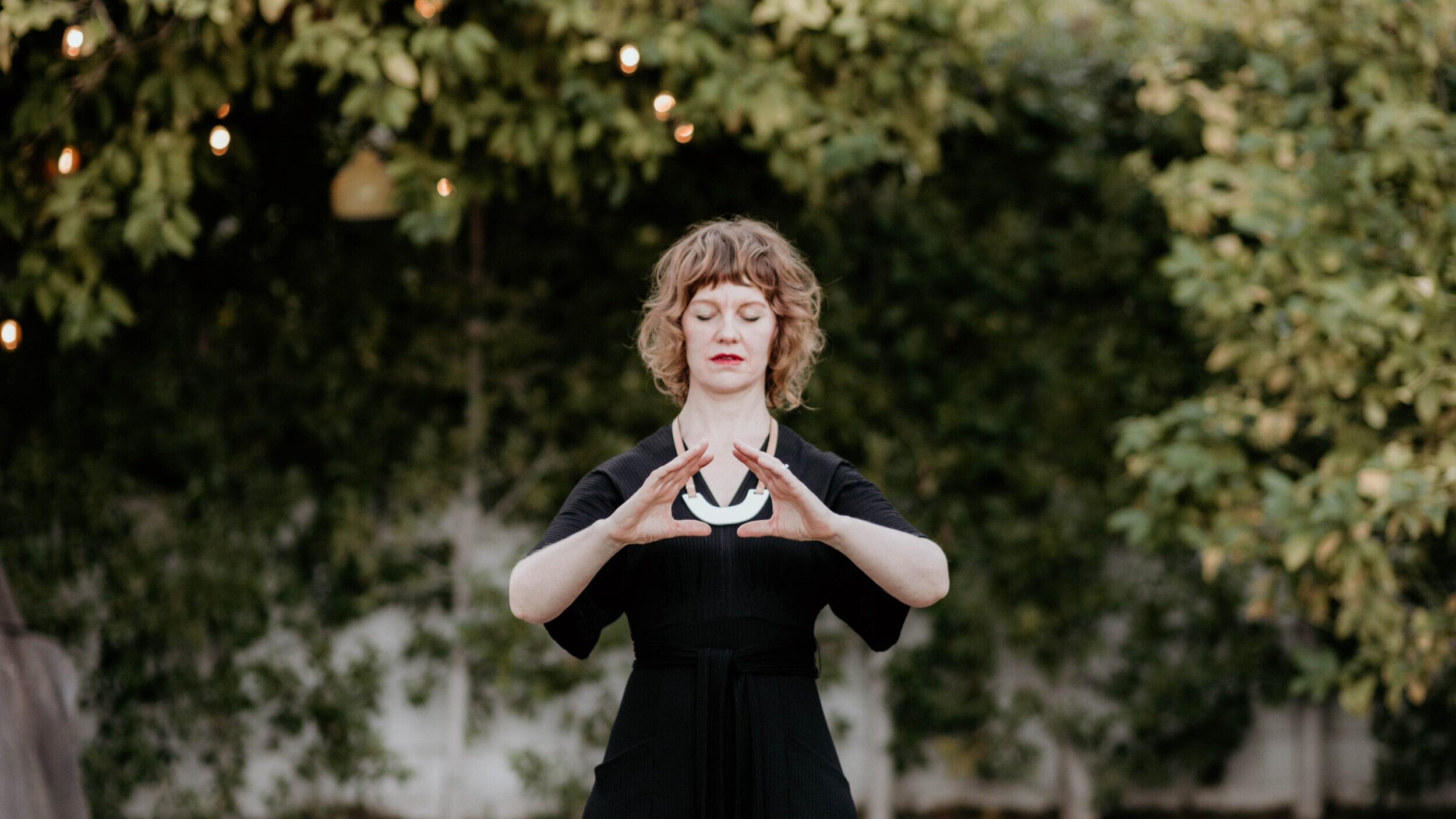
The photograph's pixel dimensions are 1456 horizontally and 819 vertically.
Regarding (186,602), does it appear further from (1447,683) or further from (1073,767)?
(1447,683)

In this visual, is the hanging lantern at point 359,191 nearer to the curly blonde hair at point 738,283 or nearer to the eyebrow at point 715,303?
the curly blonde hair at point 738,283

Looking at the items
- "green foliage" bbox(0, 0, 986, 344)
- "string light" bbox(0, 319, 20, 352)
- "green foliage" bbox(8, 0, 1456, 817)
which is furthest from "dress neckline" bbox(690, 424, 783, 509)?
"string light" bbox(0, 319, 20, 352)

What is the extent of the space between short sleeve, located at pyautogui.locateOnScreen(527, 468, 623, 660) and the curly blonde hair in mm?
224

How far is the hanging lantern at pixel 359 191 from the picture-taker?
4.50 m

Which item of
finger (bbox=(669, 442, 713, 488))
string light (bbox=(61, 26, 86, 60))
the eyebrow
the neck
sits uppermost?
string light (bbox=(61, 26, 86, 60))

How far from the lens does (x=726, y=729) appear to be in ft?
5.46

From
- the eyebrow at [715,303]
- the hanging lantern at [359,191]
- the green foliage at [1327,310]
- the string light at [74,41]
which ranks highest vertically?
the hanging lantern at [359,191]

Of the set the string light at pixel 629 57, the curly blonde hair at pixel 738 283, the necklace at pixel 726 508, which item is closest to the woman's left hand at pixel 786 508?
the necklace at pixel 726 508

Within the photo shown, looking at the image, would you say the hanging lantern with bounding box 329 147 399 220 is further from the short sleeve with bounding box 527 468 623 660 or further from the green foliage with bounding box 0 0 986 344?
the short sleeve with bounding box 527 468 623 660

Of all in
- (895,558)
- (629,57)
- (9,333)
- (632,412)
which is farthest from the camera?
(632,412)

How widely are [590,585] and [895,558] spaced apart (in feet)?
1.40

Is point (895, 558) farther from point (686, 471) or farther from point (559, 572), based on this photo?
point (559, 572)

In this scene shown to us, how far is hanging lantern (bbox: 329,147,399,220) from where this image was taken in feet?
14.8

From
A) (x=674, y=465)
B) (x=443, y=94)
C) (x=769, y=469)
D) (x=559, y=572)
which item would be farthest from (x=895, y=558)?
(x=443, y=94)
